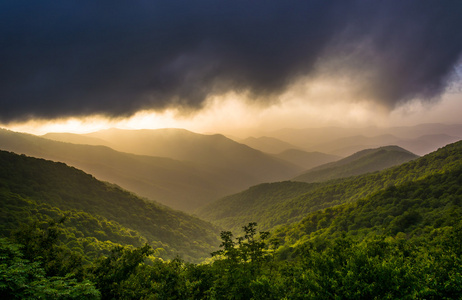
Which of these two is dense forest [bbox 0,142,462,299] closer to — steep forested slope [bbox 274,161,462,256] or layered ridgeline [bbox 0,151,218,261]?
steep forested slope [bbox 274,161,462,256]

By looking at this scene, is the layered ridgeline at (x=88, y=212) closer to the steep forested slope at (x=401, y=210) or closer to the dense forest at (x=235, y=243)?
the dense forest at (x=235, y=243)

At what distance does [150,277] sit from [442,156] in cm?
15535

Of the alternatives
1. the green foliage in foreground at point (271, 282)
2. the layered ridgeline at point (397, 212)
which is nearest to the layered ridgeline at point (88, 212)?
the green foliage in foreground at point (271, 282)

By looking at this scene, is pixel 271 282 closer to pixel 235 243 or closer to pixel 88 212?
pixel 235 243

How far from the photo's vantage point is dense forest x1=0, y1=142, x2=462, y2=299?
52.9 ft

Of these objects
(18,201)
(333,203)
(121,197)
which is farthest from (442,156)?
(18,201)

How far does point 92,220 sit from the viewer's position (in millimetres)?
108250

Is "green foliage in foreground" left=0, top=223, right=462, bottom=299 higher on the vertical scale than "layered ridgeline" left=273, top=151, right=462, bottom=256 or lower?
higher

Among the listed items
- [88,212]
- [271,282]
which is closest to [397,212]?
[271,282]

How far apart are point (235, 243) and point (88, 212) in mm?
118563

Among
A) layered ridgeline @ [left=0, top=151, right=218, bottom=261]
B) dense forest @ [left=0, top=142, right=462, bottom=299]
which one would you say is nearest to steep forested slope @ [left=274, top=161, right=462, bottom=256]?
dense forest @ [left=0, top=142, right=462, bottom=299]

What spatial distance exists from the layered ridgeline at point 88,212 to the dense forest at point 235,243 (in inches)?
28.2

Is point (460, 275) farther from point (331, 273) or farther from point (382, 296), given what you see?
point (331, 273)

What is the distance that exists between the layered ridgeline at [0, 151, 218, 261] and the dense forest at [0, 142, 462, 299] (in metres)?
0.72
